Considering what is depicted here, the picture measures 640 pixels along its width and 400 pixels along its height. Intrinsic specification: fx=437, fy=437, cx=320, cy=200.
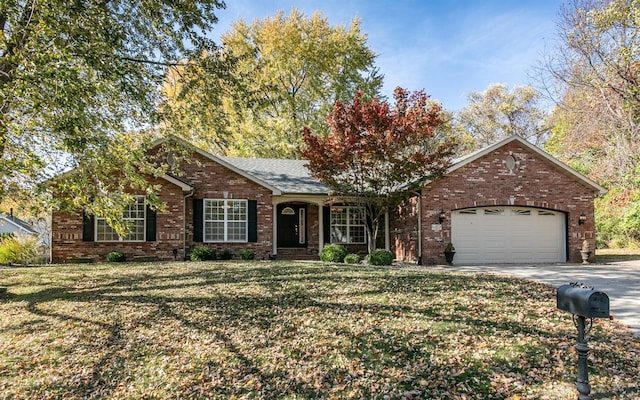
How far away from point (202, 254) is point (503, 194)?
414 inches

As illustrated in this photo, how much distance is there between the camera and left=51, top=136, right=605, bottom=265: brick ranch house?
48.2ft

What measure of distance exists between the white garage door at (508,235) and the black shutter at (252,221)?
6.93m

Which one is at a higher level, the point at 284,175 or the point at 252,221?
the point at 284,175

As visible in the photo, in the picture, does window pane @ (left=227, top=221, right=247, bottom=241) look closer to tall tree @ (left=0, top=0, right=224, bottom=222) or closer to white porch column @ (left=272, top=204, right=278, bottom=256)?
white porch column @ (left=272, top=204, right=278, bottom=256)

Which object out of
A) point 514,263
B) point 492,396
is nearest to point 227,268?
point 492,396

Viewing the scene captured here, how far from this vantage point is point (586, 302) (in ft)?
11.8

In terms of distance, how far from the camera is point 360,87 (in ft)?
99.3

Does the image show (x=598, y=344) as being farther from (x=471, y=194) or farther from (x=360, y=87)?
(x=360, y=87)

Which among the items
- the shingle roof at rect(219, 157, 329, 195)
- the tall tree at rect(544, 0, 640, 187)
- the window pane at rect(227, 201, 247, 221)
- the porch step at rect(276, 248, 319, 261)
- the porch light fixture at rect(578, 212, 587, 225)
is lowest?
the porch step at rect(276, 248, 319, 261)

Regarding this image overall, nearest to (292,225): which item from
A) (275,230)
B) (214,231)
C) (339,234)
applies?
(275,230)

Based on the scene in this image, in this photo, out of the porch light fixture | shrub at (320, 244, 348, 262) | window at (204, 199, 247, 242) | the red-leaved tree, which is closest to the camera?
the red-leaved tree

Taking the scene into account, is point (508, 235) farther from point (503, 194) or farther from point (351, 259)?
point (351, 259)

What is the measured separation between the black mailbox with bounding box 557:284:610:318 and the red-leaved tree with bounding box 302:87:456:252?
9.40m

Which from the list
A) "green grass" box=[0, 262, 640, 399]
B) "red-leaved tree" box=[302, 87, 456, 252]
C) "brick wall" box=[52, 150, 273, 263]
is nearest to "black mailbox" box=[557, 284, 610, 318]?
"green grass" box=[0, 262, 640, 399]
